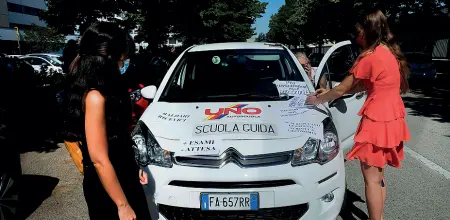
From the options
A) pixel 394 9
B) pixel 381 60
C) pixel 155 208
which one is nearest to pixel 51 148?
pixel 155 208

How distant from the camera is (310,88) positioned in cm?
369

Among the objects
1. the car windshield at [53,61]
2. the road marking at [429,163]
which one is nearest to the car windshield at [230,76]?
the road marking at [429,163]

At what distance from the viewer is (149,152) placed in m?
2.76

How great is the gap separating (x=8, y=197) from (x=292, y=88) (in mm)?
2827

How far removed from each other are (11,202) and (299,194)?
2625 millimetres

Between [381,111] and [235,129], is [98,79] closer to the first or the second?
[235,129]

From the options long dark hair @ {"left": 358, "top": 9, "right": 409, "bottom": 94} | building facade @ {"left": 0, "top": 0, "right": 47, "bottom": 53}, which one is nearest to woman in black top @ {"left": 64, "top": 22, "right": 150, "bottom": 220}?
long dark hair @ {"left": 358, "top": 9, "right": 409, "bottom": 94}

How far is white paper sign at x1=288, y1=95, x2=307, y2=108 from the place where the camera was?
10.6 ft

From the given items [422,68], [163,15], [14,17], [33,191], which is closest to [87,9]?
[163,15]

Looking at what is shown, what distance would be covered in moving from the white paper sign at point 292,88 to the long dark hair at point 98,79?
6.54 feet

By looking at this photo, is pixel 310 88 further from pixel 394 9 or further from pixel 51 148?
pixel 394 9

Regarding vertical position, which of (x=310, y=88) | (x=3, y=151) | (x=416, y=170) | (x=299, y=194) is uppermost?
(x=310, y=88)

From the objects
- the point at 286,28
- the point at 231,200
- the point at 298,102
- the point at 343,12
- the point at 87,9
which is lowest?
the point at 231,200

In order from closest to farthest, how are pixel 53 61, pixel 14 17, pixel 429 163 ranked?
pixel 429 163, pixel 53 61, pixel 14 17
